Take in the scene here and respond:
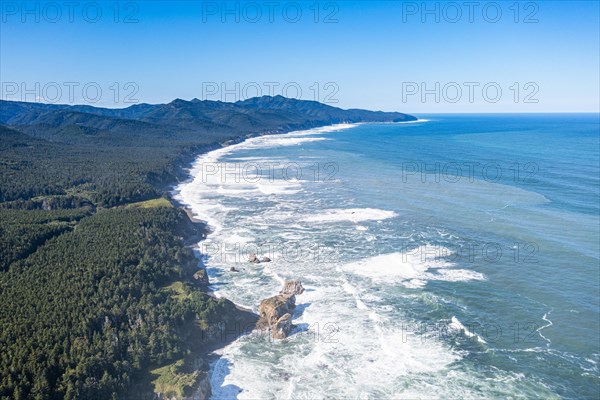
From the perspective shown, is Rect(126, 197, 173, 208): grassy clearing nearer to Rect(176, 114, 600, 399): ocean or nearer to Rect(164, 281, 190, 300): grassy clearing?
Rect(176, 114, 600, 399): ocean

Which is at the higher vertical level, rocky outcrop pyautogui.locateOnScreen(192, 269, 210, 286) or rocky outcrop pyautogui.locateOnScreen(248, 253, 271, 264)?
rocky outcrop pyautogui.locateOnScreen(248, 253, 271, 264)

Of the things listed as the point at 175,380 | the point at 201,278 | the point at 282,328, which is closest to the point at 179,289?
the point at 201,278

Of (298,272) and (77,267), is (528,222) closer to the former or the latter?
(298,272)

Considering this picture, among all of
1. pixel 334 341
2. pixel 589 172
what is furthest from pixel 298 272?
pixel 589 172

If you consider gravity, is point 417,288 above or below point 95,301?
below

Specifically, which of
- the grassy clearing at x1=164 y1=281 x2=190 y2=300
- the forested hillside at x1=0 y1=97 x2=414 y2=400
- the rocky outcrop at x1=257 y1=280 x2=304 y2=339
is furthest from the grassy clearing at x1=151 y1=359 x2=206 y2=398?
the grassy clearing at x1=164 y1=281 x2=190 y2=300

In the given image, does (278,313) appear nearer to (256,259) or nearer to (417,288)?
(256,259)

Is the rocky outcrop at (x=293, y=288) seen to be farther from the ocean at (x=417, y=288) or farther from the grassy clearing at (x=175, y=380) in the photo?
the grassy clearing at (x=175, y=380)
